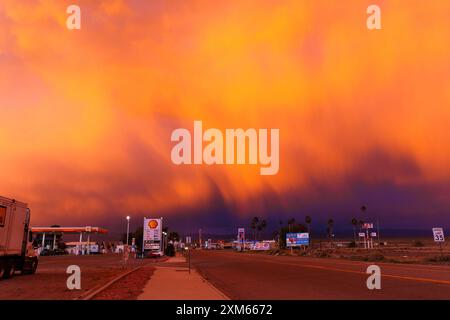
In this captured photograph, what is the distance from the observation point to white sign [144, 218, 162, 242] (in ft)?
186

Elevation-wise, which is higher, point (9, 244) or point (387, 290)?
point (9, 244)

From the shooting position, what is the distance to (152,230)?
57062 mm

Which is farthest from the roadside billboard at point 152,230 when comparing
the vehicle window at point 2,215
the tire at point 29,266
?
the vehicle window at point 2,215

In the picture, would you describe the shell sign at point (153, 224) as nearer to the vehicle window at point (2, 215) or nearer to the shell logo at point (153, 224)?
the shell logo at point (153, 224)

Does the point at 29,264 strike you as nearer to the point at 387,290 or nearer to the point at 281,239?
the point at 387,290

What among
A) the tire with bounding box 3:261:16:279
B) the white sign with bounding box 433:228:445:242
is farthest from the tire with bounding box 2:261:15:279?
the white sign with bounding box 433:228:445:242

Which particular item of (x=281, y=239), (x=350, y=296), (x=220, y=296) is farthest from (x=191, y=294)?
(x=281, y=239)

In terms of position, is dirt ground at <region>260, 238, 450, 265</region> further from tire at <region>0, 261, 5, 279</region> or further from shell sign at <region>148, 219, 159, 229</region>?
tire at <region>0, 261, 5, 279</region>

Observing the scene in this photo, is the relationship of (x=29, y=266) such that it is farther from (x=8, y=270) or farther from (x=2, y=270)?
(x=2, y=270)

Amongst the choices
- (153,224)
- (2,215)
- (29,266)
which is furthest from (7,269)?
(153,224)

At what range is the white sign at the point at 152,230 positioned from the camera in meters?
56.6
